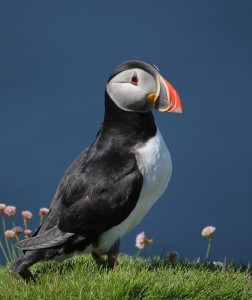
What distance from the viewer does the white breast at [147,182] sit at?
6.23 metres

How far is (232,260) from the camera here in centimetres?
742

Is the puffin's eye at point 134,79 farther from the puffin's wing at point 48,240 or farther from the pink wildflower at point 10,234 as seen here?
the pink wildflower at point 10,234

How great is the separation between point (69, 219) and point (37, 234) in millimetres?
407

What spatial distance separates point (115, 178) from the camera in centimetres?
617

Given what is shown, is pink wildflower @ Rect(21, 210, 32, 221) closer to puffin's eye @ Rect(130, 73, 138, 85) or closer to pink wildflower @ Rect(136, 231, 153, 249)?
pink wildflower @ Rect(136, 231, 153, 249)

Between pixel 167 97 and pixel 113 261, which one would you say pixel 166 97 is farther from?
pixel 113 261

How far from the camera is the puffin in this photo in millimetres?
6109

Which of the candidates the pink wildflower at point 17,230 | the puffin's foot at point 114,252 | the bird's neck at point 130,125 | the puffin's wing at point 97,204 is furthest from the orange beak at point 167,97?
the pink wildflower at point 17,230

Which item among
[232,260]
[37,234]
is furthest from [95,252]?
[232,260]

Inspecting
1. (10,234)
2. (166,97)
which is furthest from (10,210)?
(166,97)

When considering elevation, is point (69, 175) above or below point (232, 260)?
above

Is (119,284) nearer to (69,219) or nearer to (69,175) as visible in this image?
(69,219)

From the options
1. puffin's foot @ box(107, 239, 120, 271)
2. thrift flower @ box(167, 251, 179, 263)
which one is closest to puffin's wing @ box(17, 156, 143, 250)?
puffin's foot @ box(107, 239, 120, 271)

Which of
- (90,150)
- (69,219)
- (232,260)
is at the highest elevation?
(90,150)
